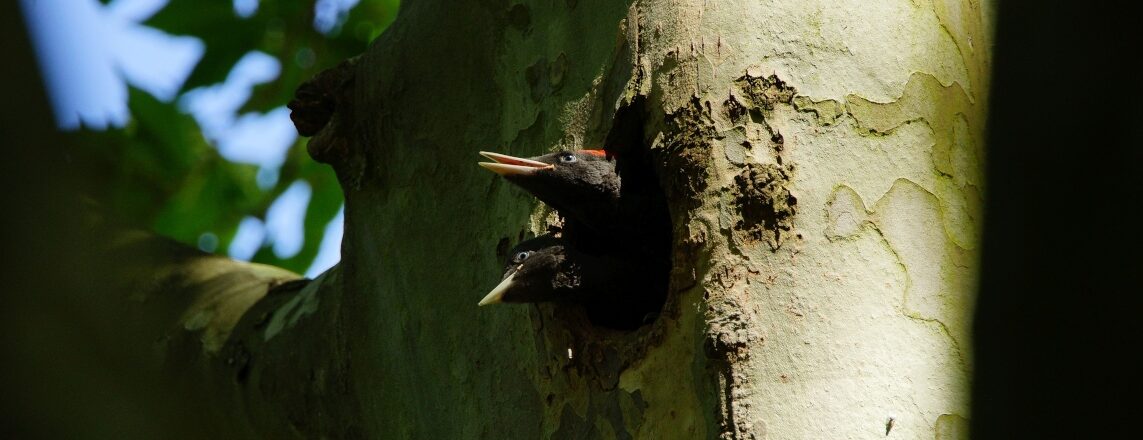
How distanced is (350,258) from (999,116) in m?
1.82

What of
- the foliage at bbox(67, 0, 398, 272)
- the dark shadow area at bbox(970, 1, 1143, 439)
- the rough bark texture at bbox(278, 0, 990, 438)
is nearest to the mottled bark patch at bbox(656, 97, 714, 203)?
the rough bark texture at bbox(278, 0, 990, 438)

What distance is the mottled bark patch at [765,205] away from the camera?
5.71ft

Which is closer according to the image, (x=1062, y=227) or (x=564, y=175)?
(x=1062, y=227)

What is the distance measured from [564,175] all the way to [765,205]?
0.51 metres

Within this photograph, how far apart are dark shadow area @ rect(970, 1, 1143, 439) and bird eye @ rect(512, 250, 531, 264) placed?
104 cm

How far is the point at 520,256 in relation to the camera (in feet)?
6.89

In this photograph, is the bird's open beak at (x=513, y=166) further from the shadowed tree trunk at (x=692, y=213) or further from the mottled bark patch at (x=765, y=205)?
the mottled bark patch at (x=765, y=205)

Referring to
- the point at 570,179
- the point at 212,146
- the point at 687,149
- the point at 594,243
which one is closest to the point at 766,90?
the point at 687,149

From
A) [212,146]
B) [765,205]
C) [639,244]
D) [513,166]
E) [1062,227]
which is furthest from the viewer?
[212,146]

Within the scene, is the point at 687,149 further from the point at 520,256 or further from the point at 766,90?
the point at 520,256

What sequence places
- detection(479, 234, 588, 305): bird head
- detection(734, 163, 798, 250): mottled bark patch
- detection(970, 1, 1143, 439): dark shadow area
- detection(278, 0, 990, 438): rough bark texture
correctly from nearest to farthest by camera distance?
1. detection(970, 1, 1143, 439): dark shadow area
2. detection(278, 0, 990, 438): rough bark texture
3. detection(734, 163, 798, 250): mottled bark patch
4. detection(479, 234, 588, 305): bird head

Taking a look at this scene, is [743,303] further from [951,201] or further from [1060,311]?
[1060,311]

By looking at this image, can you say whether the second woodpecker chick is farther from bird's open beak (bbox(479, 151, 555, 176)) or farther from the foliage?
the foliage

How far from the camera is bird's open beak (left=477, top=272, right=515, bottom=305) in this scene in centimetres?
208
